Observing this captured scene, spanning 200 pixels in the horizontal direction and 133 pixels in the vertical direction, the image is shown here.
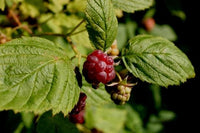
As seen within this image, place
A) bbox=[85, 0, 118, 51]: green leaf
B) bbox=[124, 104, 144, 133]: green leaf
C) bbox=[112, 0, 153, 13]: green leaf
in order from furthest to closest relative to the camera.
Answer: bbox=[124, 104, 144, 133]: green leaf → bbox=[112, 0, 153, 13]: green leaf → bbox=[85, 0, 118, 51]: green leaf

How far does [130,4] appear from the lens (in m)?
1.61

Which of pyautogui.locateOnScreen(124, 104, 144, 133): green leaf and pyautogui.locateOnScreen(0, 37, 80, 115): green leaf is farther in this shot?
pyautogui.locateOnScreen(124, 104, 144, 133): green leaf

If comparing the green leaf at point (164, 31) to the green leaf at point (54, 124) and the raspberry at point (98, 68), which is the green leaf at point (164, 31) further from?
the raspberry at point (98, 68)

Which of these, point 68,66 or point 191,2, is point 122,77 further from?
point 191,2

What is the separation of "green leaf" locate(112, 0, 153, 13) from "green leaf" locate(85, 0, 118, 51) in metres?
0.21

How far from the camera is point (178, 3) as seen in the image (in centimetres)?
387

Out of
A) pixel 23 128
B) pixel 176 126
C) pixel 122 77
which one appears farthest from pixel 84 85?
pixel 176 126

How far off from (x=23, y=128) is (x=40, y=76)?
1031 mm

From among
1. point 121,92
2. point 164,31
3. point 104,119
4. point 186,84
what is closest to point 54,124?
point 121,92

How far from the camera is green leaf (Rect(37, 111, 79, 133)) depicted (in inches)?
65.1

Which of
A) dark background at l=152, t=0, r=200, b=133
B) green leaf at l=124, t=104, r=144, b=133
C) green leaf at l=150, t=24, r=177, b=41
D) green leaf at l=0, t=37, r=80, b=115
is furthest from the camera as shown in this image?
green leaf at l=150, t=24, r=177, b=41

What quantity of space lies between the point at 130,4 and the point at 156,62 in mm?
391

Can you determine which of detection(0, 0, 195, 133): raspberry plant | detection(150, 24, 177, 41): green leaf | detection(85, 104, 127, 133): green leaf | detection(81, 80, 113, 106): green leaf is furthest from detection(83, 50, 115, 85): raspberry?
detection(150, 24, 177, 41): green leaf

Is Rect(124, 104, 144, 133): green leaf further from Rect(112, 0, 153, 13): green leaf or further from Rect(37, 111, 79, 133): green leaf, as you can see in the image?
Rect(112, 0, 153, 13): green leaf
